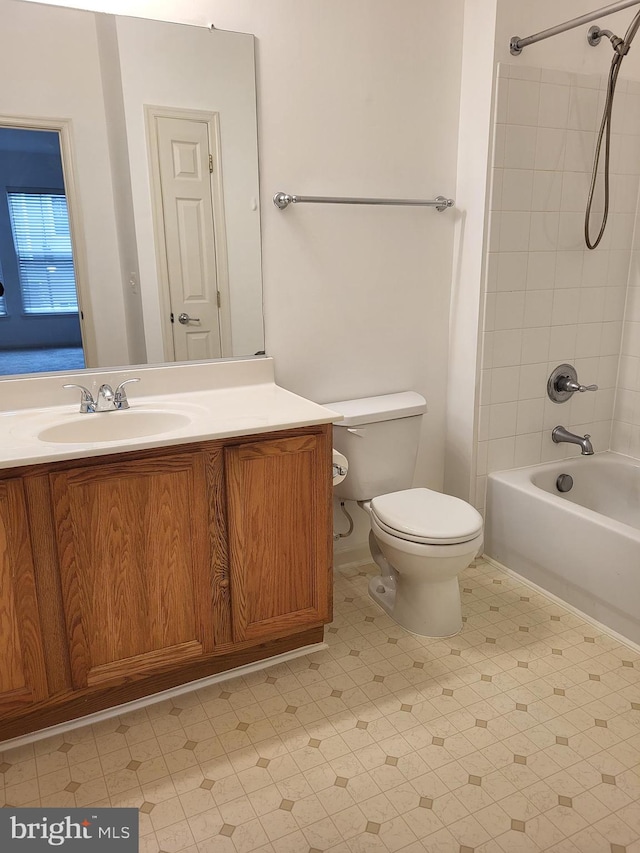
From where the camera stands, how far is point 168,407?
6.79ft

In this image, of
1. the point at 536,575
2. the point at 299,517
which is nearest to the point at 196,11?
the point at 299,517

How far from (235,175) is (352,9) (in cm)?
71

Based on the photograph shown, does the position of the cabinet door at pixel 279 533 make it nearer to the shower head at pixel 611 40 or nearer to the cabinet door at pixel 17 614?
the cabinet door at pixel 17 614

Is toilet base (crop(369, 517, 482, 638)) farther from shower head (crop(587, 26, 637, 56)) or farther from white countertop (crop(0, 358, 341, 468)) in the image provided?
shower head (crop(587, 26, 637, 56))

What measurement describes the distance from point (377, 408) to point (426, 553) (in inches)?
22.7

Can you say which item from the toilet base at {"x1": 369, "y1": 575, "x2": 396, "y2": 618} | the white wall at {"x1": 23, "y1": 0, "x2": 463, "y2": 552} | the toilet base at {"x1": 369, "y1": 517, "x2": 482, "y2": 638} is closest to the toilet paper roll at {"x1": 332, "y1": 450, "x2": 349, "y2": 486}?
the toilet base at {"x1": 369, "y1": 517, "x2": 482, "y2": 638}

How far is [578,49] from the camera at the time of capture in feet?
8.07

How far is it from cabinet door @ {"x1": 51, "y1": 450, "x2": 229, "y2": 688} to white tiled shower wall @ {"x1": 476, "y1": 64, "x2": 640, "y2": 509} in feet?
4.40

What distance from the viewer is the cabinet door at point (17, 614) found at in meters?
1.57

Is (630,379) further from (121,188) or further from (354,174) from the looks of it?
(121,188)

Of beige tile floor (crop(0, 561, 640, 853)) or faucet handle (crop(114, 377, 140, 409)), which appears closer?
beige tile floor (crop(0, 561, 640, 853))

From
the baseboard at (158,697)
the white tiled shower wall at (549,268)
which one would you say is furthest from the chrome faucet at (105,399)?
A: the white tiled shower wall at (549,268)

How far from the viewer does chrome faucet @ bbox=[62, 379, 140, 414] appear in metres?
1.98

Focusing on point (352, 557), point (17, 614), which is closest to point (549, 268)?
point (352, 557)
